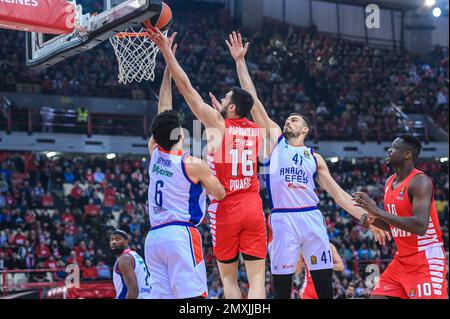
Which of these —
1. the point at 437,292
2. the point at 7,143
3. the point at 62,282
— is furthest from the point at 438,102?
the point at 437,292

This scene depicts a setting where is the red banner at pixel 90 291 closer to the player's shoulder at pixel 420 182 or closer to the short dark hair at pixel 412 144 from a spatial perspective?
the short dark hair at pixel 412 144

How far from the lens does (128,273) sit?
9.05 m

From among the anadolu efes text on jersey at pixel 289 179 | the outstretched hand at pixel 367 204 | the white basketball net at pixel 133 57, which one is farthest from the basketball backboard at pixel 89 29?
the outstretched hand at pixel 367 204

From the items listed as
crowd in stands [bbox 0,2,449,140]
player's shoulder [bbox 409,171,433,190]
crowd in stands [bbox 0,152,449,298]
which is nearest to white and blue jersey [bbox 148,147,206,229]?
player's shoulder [bbox 409,171,433,190]

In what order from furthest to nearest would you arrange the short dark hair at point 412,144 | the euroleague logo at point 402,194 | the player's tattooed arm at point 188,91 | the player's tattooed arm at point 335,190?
the player's tattooed arm at point 335,190
the player's tattooed arm at point 188,91
the short dark hair at point 412,144
the euroleague logo at point 402,194

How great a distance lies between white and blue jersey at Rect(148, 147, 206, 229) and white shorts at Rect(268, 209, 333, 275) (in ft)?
4.58

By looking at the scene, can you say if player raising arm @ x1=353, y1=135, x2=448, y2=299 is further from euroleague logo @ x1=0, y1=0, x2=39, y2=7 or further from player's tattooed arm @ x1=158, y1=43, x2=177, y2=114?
euroleague logo @ x1=0, y1=0, x2=39, y2=7

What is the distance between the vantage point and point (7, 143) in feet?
75.5

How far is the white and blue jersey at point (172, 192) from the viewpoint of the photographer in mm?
7055

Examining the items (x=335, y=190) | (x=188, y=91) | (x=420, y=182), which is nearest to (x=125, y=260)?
(x=188, y=91)

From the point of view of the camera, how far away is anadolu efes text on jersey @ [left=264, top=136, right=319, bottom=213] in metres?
8.38

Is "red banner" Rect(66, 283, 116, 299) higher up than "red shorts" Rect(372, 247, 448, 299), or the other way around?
"red shorts" Rect(372, 247, 448, 299)

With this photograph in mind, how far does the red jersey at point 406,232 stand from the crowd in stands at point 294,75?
1831 cm

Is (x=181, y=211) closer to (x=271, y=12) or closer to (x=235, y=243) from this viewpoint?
(x=235, y=243)
